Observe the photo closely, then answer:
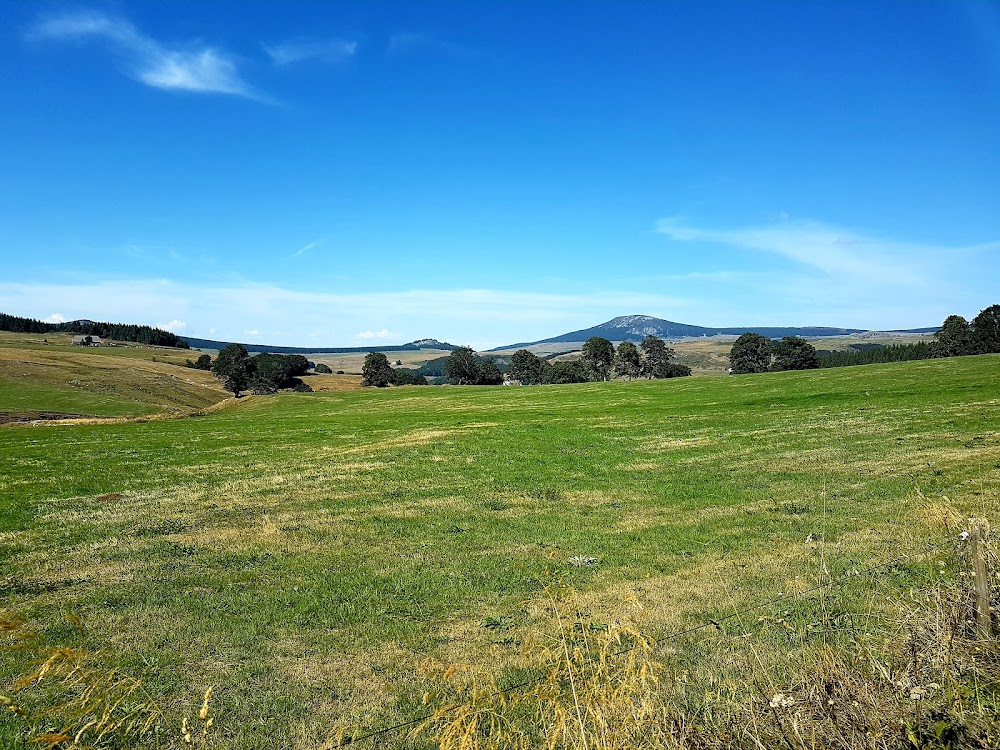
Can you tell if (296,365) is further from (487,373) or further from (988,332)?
(988,332)

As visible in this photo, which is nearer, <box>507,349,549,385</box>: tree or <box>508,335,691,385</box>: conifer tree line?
<box>508,335,691,385</box>: conifer tree line

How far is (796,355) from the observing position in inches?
4825

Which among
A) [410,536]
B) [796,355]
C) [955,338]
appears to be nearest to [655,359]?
[796,355]

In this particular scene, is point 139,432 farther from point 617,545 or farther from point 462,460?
point 617,545

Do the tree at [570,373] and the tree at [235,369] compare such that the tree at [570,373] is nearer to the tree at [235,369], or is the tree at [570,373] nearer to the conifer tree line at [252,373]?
the conifer tree line at [252,373]

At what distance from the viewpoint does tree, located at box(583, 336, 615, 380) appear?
439 ft

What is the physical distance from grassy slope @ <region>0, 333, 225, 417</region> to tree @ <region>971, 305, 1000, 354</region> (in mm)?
136791

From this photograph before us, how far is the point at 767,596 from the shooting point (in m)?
9.77

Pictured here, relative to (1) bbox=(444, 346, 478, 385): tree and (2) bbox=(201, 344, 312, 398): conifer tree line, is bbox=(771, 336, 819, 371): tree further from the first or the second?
(2) bbox=(201, 344, 312, 398): conifer tree line

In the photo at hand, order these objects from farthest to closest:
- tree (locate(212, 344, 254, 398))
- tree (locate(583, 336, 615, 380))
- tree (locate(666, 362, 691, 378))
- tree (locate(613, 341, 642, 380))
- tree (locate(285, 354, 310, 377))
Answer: tree (locate(285, 354, 310, 377)), tree (locate(666, 362, 691, 378)), tree (locate(613, 341, 642, 380)), tree (locate(583, 336, 615, 380)), tree (locate(212, 344, 254, 398))

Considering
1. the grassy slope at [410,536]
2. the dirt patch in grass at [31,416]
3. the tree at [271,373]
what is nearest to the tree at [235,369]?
the tree at [271,373]

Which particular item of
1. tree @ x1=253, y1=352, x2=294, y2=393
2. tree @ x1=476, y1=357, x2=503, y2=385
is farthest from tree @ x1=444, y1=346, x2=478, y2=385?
tree @ x1=253, y1=352, x2=294, y2=393

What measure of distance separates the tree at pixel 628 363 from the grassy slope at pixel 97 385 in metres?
88.4

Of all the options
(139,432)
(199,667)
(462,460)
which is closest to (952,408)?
(462,460)
